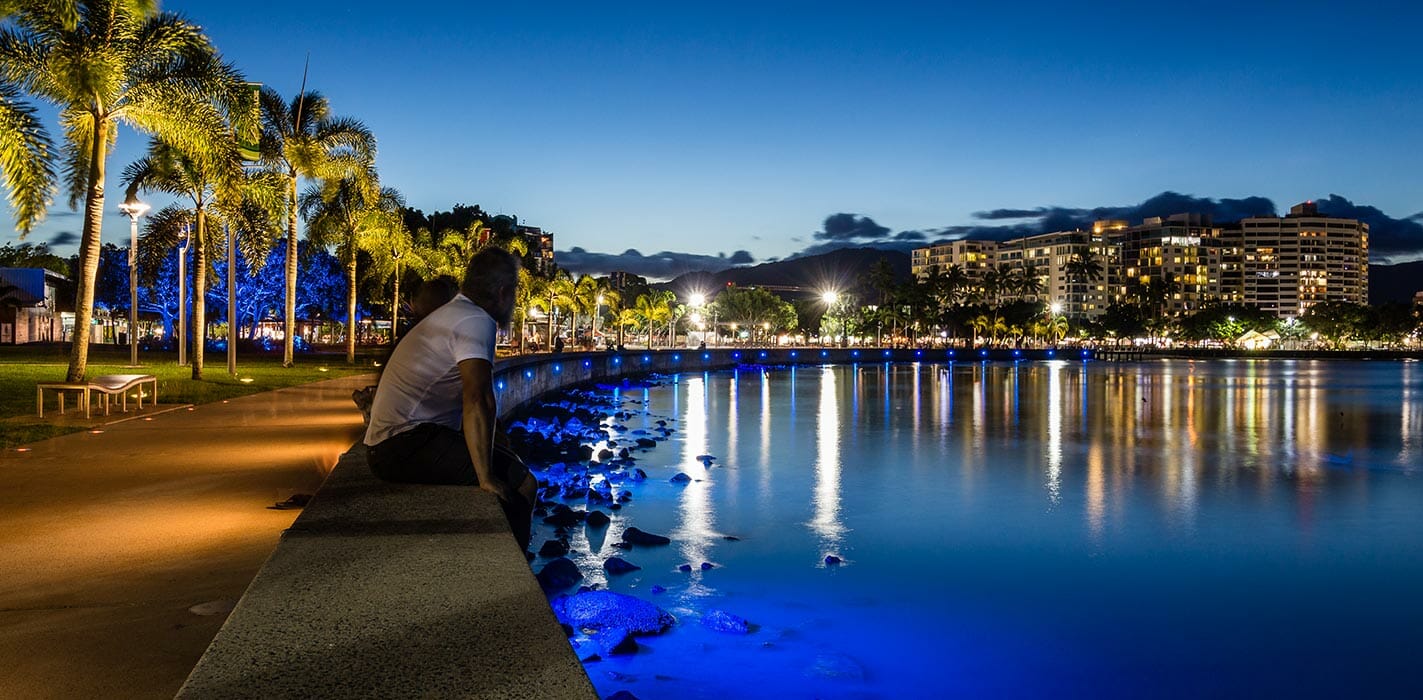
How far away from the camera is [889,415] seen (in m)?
36.5

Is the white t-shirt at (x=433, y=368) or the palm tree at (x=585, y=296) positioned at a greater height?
the palm tree at (x=585, y=296)

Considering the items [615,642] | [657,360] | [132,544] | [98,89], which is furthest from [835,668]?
[657,360]

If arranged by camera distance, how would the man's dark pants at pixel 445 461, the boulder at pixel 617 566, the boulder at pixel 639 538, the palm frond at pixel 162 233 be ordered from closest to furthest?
the man's dark pants at pixel 445 461 < the boulder at pixel 617 566 < the boulder at pixel 639 538 < the palm frond at pixel 162 233

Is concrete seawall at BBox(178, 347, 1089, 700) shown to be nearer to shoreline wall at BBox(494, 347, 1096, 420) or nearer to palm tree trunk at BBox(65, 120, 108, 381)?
shoreline wall at BBox(494, 347, 1096, 420)

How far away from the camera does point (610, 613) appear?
8.99 metres

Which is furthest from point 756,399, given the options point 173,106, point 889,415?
point 173,106

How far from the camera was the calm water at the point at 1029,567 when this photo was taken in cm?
885

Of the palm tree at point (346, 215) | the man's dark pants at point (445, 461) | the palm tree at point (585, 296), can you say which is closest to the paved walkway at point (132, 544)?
the man's dark pants at point (445, 461)

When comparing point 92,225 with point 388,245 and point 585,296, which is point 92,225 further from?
point 585,296

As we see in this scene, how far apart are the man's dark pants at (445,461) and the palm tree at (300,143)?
110ft

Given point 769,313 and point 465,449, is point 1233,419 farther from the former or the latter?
point 769,313

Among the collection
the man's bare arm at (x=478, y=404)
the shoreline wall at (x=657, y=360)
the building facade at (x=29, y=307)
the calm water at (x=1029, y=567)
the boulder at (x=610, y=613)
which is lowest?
the calm water at (x=1029, y=567)

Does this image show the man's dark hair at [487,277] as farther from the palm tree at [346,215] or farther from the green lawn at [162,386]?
the palm tree at [346,215]

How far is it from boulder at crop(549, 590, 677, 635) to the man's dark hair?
153 inches
